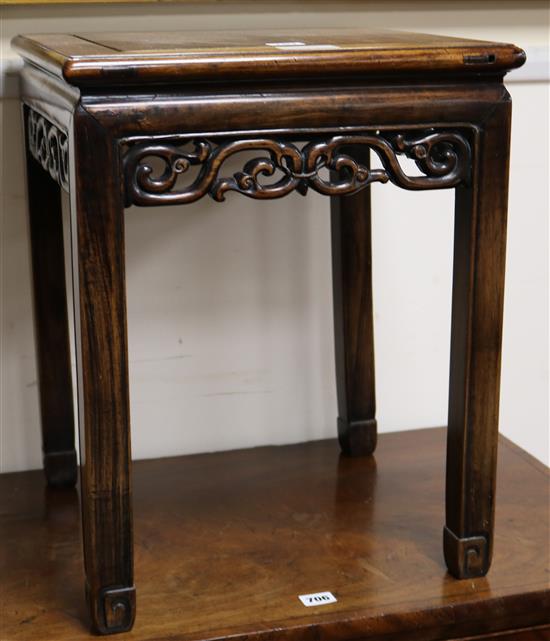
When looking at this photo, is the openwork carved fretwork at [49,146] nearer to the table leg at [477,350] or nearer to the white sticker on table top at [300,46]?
the white sticker on table top at [300,46]

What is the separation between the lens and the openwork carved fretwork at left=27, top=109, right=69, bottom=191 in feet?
3.54

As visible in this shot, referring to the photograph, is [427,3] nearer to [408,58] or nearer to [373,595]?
[408,58]

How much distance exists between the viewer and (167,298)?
157 centimetres

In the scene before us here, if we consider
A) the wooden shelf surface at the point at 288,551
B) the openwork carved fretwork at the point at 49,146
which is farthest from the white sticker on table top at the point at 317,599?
the openwork carved fretwork at the point at 49,146

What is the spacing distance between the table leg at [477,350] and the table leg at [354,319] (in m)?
0.35

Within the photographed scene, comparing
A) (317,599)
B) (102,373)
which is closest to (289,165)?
(102,373)

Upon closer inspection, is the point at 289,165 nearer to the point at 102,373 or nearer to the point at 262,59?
the point at 262,59

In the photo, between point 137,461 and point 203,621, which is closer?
point 203,621

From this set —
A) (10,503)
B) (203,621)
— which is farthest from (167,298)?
(203,621)

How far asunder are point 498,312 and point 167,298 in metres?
0.57

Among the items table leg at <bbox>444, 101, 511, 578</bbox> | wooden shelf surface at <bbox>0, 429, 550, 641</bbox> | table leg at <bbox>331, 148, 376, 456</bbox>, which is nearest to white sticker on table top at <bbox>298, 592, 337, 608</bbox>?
wooden shelf surface at <bbox>0, 429, 550, 641</bbox>

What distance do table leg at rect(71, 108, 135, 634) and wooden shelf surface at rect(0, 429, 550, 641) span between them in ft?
0.24

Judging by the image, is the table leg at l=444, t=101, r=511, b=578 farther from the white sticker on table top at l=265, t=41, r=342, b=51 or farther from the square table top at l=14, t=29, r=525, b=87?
the white sticker on table top at l=265, t=41, r=342, b=51

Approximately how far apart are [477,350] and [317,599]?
33 centimetres
